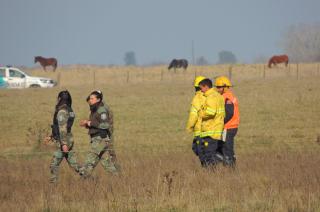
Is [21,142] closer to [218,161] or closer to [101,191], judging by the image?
[218,161]

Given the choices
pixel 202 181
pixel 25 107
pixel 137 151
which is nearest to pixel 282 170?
pixel 202 181

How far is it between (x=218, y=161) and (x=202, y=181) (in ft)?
5.46

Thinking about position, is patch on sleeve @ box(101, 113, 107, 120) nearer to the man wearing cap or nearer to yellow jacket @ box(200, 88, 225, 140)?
the man wearing cap

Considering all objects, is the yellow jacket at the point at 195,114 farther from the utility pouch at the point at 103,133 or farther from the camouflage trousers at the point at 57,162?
the camouflage trousers at the point at 57,162

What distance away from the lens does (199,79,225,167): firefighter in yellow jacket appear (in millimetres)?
13578

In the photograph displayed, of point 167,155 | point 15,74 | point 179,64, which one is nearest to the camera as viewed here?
point 167,155

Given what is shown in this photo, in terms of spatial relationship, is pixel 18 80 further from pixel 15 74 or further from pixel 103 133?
pixel 103 133

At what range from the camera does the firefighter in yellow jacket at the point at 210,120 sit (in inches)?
535

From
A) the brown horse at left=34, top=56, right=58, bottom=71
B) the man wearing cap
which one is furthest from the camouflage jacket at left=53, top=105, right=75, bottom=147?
the brown horse at left=34, top=56, right=58, bottom=71

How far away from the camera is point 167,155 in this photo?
63.5 feet

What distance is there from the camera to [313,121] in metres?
28.9

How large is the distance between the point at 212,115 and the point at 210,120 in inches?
6.2

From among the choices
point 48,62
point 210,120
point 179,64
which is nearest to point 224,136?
point 210,120

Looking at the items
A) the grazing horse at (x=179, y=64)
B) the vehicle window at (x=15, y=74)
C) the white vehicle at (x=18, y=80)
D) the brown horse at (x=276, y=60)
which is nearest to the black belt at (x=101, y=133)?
the white vehicle at (x=18, y=80)
